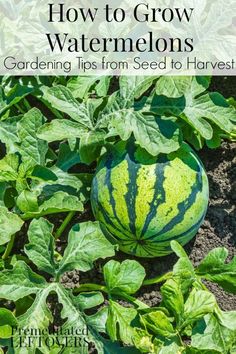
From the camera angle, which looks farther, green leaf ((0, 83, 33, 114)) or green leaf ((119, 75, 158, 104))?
green leaf ((0, 83, 33, 114))

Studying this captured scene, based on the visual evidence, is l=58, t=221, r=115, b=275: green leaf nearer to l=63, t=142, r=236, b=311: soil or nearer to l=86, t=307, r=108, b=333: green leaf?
l=86, t=307, r=108, b=333: green leaf

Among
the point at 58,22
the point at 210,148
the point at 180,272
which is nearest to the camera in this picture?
the point at 180,272

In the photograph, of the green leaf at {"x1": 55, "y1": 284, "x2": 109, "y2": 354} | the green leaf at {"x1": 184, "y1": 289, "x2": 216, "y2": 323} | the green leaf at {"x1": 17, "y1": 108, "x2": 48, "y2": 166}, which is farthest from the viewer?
the green leaf at {"x1": 17, "y1": 108, "x2": 48, "y2": 166}

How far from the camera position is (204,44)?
2756 millimetres

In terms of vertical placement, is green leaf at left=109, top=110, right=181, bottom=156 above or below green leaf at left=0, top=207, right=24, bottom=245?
above

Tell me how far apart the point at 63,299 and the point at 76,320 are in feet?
0.28

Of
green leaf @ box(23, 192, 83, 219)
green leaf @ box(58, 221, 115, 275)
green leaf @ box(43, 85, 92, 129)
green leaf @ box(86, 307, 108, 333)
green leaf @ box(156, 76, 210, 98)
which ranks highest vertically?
green leaf @ box(156, 76, 210, 98)

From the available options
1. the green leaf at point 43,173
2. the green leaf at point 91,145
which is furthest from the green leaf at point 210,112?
the green leaf at point 43,173

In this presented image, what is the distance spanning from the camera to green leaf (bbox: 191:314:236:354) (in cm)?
277

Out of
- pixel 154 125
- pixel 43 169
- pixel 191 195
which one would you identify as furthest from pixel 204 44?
pixel 43 169

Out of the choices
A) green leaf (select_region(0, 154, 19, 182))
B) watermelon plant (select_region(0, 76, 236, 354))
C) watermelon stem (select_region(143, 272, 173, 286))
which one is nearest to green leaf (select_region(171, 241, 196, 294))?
watermelon plant (select_region(0, 76, 236, 354))

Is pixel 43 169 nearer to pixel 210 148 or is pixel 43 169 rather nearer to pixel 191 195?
pixel 191 195

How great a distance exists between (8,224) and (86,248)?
0.94 ft

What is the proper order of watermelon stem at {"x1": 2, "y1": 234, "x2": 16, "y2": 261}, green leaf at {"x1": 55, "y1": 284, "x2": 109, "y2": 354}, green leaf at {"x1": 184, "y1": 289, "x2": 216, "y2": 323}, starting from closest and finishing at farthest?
1. green leaf at {"x1": 184, "y1": 289, "x2": 216, "y2": 323}
2. green leaf at {"x1": 55, "y1": 284, "x2": 109, "y2": 354}
3. watermelon stem at {"x1": 2, "y1": 234, "x2": 16, "y2": 261}
